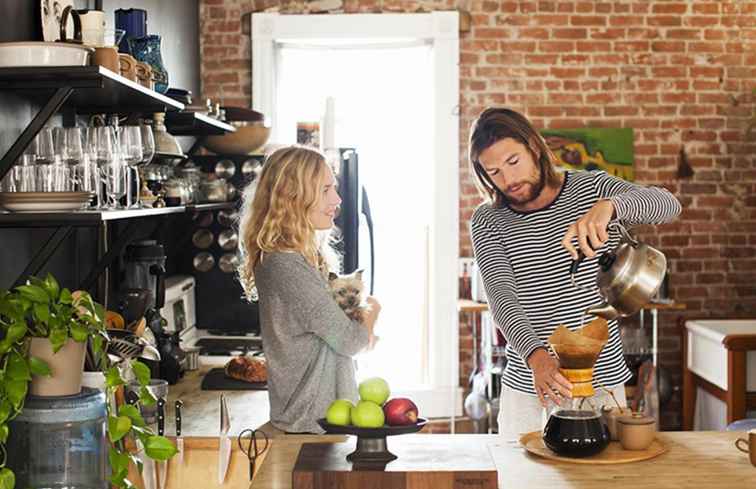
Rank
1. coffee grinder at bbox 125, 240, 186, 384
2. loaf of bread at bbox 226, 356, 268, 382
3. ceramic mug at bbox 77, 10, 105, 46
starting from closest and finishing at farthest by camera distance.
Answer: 1. ceramic mug at bbox 77, 10, 105, 46
2. coffee grinder at bbox 125, 240, 186, 384
3. loaf of bread at bbox 226, 356, 268, 382

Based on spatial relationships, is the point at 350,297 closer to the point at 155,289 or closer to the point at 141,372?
the point at 155,289

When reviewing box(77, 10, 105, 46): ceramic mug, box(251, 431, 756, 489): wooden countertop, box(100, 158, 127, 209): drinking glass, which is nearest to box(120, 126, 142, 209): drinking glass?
box(100, 158, 127, 209): drinking glass

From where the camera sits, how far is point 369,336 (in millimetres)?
3213

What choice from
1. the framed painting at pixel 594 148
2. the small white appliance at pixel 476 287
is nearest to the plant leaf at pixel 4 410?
the small white appliance at pixel 476 287

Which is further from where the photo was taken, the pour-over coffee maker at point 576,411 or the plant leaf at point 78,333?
the pour-over coffee maker at point 576,411

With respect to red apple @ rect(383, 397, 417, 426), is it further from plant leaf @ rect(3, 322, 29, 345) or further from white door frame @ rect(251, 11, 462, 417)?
white door frame @ rect(251, 11, 462, 417)

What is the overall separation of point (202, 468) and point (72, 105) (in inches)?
47.3

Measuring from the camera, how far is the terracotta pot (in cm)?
198

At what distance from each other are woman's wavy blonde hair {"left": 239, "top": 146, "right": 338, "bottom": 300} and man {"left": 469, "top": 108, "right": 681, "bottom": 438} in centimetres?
51

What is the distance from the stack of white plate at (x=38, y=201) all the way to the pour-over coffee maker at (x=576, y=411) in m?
1.15

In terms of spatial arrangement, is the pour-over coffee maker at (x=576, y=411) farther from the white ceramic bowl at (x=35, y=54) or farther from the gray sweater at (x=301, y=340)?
the white ceramic bowl at (x=35, y=54)

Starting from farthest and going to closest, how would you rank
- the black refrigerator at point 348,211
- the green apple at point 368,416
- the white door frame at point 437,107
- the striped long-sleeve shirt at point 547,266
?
the white door frame at point 437,107, the black refrigerator at point 348,211, the striped long-sleeve shirt at point 547,266, the green apple at point 368,416

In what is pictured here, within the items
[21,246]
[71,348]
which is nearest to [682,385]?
[21,246]

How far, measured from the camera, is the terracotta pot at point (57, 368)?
198cm
